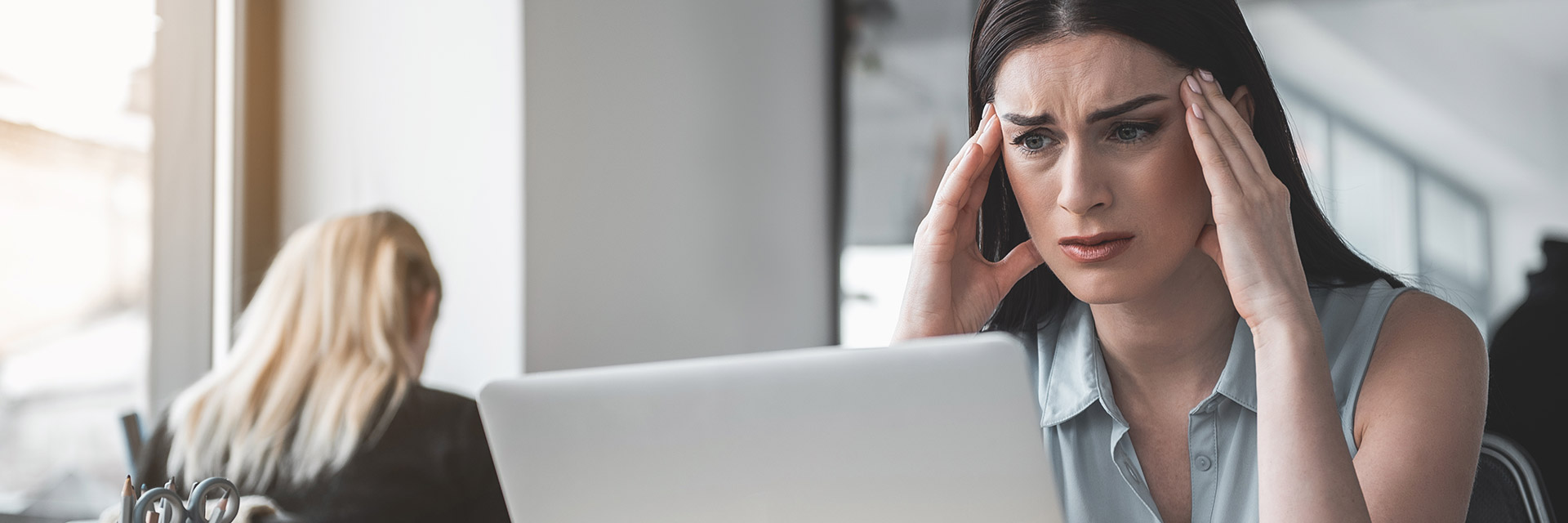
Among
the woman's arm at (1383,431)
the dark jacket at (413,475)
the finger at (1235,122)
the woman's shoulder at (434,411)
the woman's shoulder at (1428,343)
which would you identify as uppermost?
the finger at (1235,122)

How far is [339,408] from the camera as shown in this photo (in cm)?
172

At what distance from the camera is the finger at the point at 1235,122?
98cm

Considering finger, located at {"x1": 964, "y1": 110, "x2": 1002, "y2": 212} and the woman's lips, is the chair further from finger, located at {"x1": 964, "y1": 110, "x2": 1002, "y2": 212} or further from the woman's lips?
finger, located at {"x1": 964, "y1": 110, "x2": 1002, "y2": 212}

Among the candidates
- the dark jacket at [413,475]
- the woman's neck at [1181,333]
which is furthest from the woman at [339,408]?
the woman's neck at [1181,333]

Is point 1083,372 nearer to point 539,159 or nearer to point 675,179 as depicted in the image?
point 539,159

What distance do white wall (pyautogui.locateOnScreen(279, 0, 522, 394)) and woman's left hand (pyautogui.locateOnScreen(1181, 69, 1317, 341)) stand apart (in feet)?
4.42

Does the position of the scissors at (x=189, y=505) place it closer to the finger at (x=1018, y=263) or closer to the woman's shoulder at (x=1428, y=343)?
the finger at (x=1018, y=263)

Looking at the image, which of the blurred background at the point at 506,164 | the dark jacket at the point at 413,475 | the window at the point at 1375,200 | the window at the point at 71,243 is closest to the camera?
the dark jacket at the point at 413,475

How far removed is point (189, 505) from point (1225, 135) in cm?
96

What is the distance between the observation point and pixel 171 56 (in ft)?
6.94

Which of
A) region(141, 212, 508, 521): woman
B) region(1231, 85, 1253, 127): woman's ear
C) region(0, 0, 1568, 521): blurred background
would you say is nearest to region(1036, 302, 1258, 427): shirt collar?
region(1231, 85, 1253, 127): woman's ear

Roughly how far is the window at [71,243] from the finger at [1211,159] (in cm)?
186

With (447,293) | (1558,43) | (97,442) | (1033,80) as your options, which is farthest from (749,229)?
(1558,43)

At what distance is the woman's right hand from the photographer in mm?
1129
